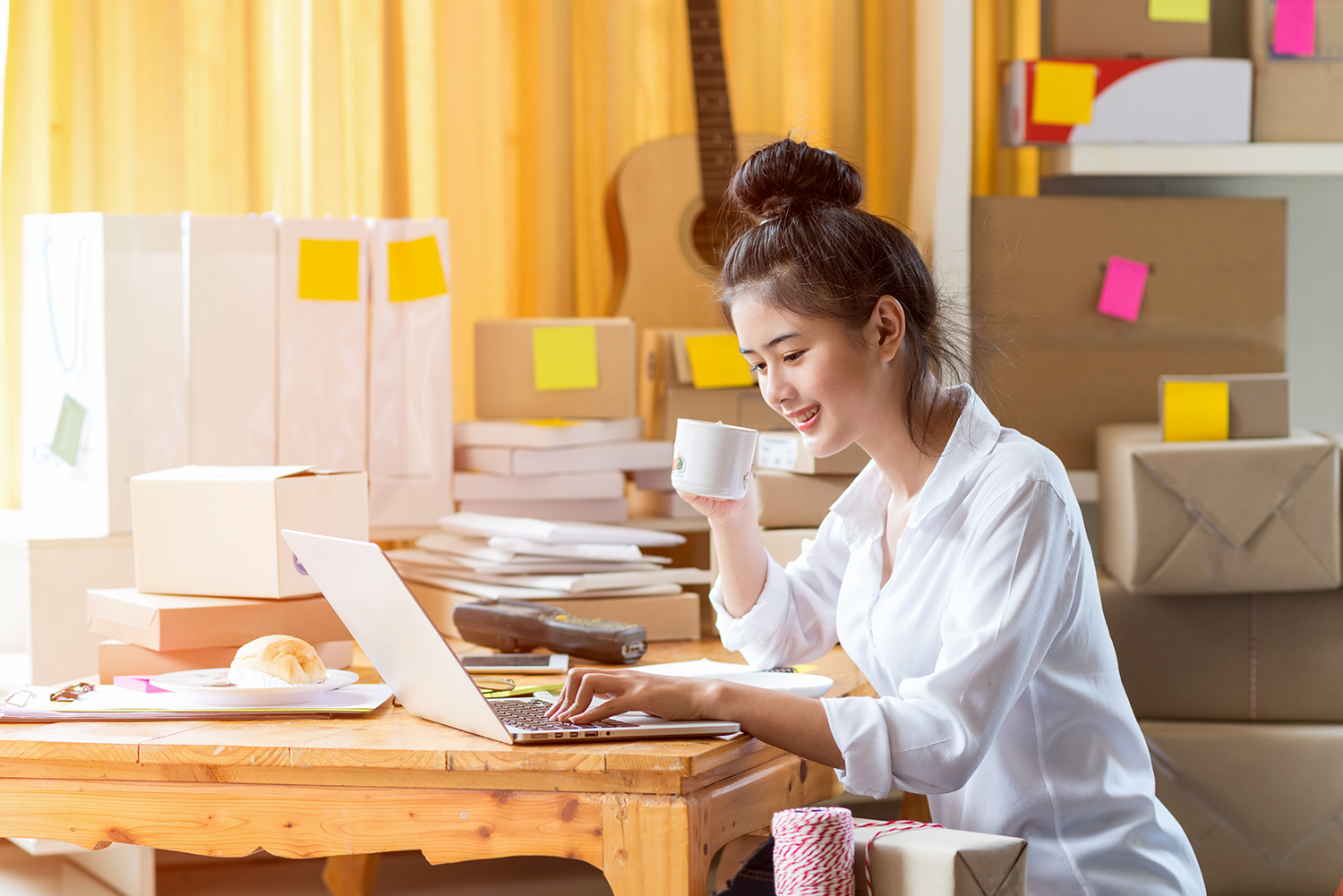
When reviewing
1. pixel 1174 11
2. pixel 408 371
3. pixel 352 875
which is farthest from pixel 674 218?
pixel 352 875

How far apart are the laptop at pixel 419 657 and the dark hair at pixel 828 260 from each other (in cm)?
37

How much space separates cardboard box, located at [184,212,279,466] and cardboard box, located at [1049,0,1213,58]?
3.99 ft

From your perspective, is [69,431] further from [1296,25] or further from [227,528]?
[1296,25]

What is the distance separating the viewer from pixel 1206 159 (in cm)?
185

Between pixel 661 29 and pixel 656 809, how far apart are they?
1706 mm

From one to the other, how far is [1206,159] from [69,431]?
5.52 feet

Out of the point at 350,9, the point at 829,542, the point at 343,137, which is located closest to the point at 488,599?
the point at 829,542

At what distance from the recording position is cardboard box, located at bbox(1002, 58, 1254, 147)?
1.84 meters

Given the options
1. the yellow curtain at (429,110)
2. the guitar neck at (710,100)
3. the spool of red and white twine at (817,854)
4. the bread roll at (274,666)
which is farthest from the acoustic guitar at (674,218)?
the spool of red and white twine at (817,854)

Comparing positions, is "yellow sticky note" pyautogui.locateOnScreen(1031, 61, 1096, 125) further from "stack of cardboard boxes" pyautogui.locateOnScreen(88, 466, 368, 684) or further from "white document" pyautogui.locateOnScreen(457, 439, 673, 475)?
"stack of cardboard boxes" pyautogui.locateOnScreen(88, 466, 368, 684)

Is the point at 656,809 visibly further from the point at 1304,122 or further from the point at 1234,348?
the point at 1304,122

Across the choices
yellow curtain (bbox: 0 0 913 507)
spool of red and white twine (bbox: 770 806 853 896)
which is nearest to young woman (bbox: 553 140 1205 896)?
spool of red and white twine (bbox: 770 806 853 896)

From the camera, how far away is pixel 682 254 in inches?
84.4

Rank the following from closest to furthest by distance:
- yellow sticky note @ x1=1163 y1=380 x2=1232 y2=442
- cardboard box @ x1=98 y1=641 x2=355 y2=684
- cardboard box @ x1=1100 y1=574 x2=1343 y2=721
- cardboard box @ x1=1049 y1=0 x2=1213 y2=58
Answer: cardboard box @ x1=98 y1=641 x2=355 y2=684 < yellow sticky note @ x1=1163 y1=380 x2=1232 y2=442 < cardboard box @ x1=1100 y1=574 x2=1343 y2=721 < cardboard box @ x1=1049 y1=0 x2=1213 y2=58
